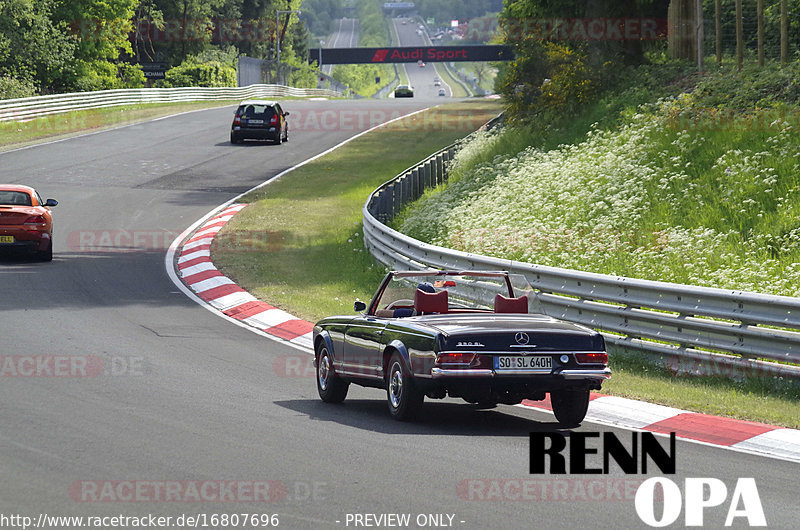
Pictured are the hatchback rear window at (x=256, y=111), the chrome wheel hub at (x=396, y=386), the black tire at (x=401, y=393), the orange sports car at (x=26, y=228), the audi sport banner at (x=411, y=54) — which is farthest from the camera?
the audi sport banner at (x=411, y=54)

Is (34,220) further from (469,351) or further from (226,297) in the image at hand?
(469,351)

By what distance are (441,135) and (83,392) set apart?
3595 cm

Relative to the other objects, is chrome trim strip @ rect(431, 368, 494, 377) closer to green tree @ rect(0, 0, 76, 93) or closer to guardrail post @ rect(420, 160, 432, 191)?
guardrail post @ rect(420, 160, 432, 191)

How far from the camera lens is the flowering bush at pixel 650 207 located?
16.4 metres

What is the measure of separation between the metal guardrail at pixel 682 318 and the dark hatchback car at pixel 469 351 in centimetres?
76

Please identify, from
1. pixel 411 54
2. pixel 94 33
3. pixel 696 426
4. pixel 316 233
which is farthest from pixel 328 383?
pixel 411 54

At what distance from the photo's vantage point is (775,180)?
17.9m

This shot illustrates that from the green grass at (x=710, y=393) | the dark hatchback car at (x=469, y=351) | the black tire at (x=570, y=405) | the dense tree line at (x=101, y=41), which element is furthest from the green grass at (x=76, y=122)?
the black tire at (x=570, y=405)

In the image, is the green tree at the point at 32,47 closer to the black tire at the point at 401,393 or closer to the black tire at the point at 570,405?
the black tire at the point at 401,393

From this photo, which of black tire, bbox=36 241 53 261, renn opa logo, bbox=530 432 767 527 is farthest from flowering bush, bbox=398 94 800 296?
black tire, bbox=36 241 53 261

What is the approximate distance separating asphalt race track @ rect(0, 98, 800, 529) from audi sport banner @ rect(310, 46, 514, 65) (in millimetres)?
122470

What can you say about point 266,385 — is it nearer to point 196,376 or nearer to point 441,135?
point 196,376

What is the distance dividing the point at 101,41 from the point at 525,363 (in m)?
72.2

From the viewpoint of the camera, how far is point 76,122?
50.8m
